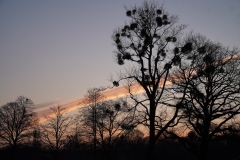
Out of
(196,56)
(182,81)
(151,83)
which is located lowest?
(151,83)

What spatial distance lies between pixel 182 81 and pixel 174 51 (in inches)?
216

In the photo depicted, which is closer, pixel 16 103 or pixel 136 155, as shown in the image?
pixel 16 103

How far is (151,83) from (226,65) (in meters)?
7.49

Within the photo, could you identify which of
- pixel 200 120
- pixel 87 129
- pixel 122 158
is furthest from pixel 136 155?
pixel 200 120

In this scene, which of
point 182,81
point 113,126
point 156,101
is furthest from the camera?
Result: point 113,126

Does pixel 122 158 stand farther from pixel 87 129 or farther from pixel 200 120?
pixel 200 120

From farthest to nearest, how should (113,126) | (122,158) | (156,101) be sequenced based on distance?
(122,158) → (113,126) → (156,101)

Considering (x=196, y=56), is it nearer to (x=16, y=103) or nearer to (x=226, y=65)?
(x=226, y=65)

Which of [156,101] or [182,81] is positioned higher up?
[182,81]

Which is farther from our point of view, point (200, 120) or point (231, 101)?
point (200, 120)

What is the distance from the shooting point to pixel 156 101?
14.5m

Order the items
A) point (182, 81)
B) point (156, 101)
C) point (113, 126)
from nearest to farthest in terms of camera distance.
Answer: point (156, 101) → point (182, 81) → point (113, 126)

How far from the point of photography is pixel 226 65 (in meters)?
18.5

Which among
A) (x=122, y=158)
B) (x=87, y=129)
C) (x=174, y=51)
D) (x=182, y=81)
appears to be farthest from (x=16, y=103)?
(x=122, y=158)
